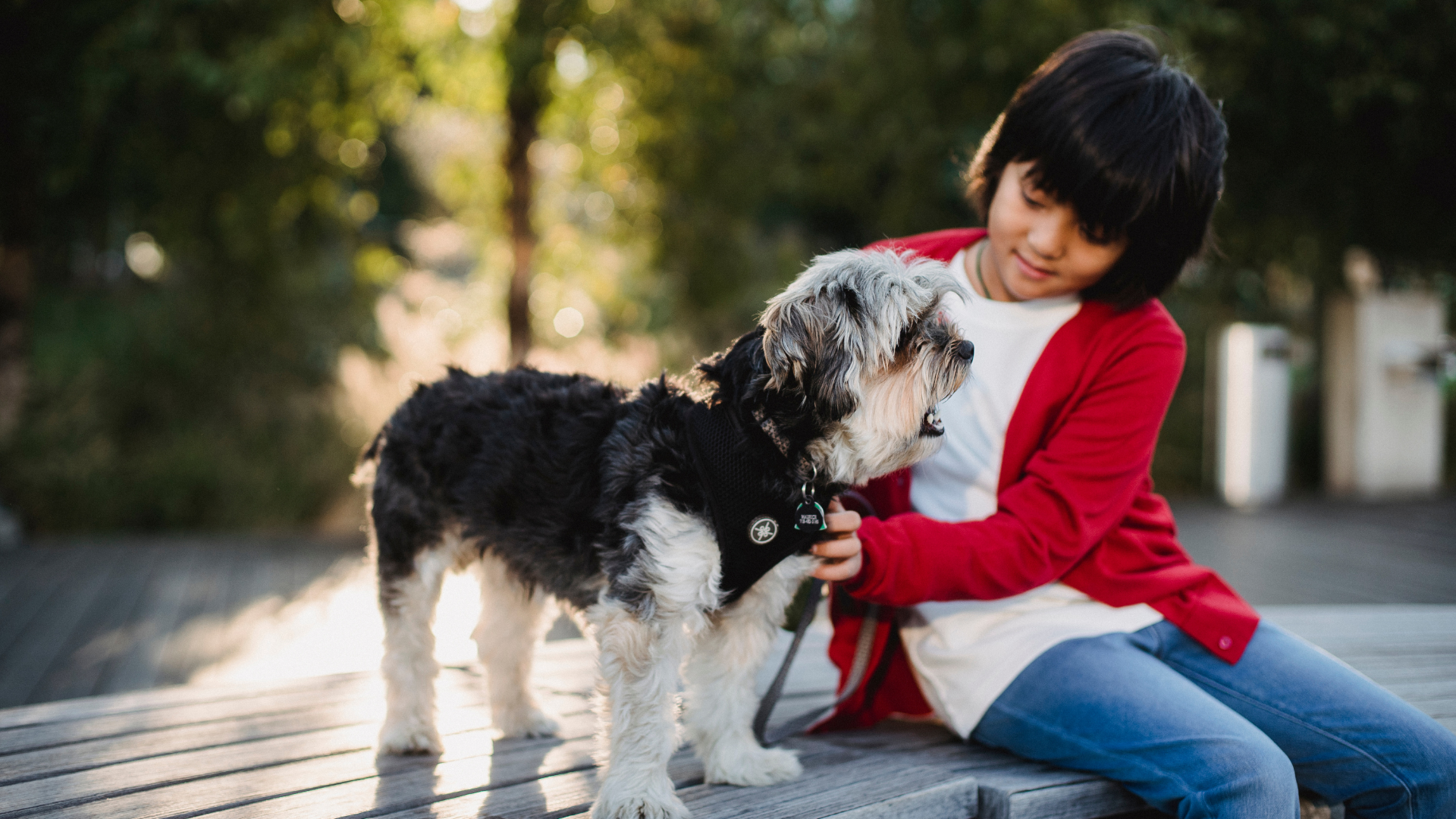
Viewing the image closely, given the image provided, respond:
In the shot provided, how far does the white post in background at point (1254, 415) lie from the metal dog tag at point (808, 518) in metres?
10.0

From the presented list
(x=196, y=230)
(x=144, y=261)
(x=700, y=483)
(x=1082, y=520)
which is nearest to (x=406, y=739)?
(x=700, y=483)

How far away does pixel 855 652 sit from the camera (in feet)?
9.77

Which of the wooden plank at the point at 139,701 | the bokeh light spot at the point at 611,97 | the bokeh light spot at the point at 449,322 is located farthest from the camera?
→ the bokeh light spot at the point at 449,322

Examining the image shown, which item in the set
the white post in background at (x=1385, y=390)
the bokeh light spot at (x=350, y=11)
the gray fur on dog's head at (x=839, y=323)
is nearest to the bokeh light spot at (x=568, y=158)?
the bokeh light spot at (x=350, y=11)

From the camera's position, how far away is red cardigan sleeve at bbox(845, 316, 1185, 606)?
8.29 feet

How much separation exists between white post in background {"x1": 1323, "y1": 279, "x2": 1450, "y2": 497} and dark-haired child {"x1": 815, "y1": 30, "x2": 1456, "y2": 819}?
10578 millimetres

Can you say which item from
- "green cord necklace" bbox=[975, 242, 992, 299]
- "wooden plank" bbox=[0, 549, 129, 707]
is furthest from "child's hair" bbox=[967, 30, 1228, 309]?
"wooden plank" bbox=[0, 549, 129, 707]

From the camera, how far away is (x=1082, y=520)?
2.63 metres

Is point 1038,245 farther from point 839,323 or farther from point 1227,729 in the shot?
point 1227,729

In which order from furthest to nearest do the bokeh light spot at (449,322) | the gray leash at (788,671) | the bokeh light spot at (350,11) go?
the bokeh light spot at (449,322) < the bokeh light spot at (350,11) < the gray leash at (788,671)

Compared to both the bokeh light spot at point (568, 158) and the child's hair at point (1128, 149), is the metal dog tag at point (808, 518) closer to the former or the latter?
the child's hair at point (1128, 149)

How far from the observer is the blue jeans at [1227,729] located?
91.9 inches

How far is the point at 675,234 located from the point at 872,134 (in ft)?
9.09

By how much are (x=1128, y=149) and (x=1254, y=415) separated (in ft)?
31.5
